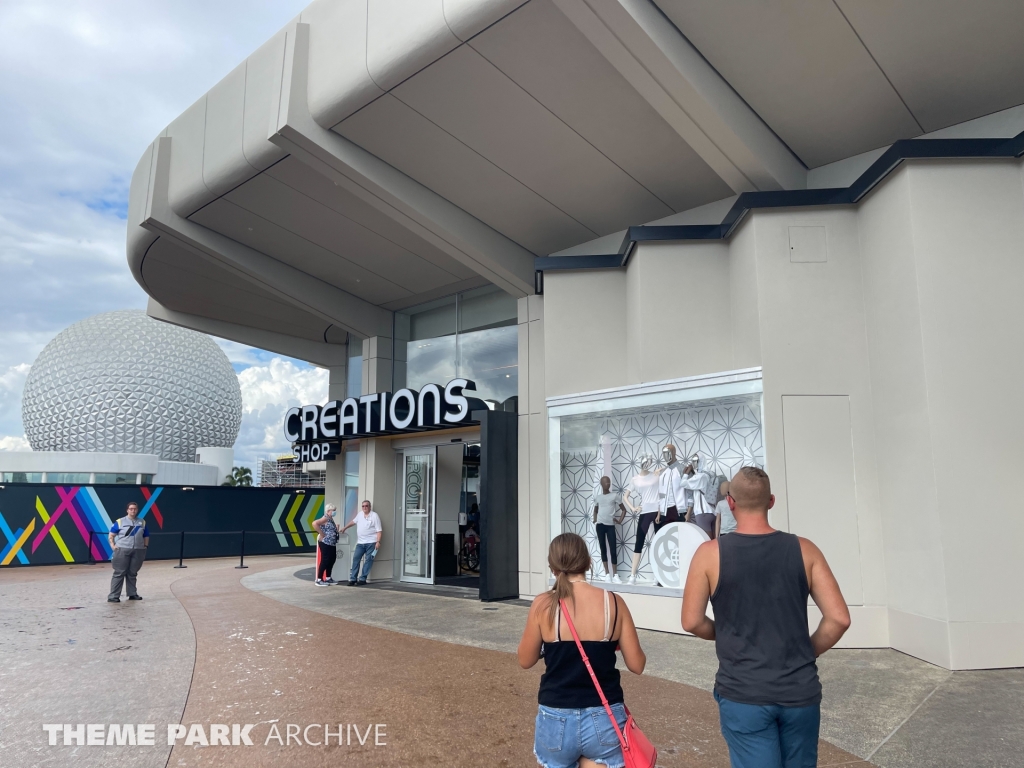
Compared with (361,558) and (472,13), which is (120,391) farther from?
(472,13)

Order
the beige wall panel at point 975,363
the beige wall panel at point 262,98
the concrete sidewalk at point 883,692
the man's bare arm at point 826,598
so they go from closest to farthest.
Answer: the man's bare arm at point 826,598, the concrete sidewalk at point 883,692, the beige wall panel at point 975,363, the beige wall panel at point 262,98

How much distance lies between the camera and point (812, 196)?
809 centimetres

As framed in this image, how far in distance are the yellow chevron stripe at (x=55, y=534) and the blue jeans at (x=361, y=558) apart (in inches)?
403

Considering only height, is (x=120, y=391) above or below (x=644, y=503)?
above

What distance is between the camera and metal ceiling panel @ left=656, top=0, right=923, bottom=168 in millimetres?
7102

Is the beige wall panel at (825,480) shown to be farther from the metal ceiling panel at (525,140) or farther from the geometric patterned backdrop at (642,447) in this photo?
the metal ceiling panel at (525,140)

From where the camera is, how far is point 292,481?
5125cm

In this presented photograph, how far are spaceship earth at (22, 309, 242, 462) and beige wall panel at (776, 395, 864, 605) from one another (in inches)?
1089

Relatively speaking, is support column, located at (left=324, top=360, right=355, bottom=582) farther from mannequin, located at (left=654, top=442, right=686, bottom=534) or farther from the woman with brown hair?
the woman with brown hair

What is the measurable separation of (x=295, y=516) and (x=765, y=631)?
77.3 feet

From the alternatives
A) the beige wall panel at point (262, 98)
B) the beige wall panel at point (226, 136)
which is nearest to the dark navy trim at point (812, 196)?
the beige wall panel at point (262, 98)

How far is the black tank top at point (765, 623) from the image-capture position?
2.45m

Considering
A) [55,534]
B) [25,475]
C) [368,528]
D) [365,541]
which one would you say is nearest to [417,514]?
[368,528]

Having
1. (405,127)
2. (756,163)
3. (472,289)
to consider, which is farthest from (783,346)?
(472,289)
